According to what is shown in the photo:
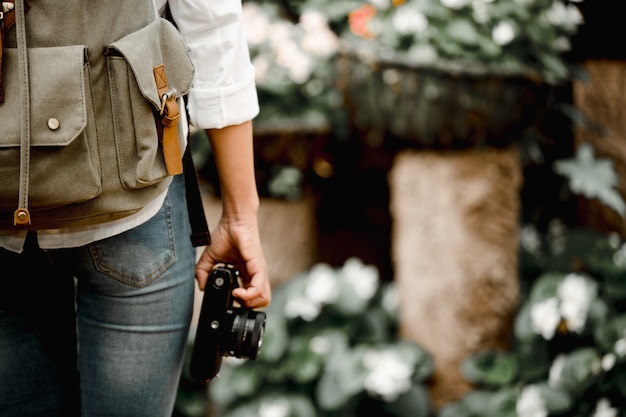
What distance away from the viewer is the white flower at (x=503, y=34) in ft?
7.20

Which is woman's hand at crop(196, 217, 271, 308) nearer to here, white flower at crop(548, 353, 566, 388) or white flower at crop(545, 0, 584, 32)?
white flower at crop(548, 353, 566, 388)

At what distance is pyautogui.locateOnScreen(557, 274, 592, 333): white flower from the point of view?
215 centimetres

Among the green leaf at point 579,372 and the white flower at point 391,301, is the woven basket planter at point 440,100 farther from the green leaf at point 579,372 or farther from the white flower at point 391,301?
the green leaf at point 579,372

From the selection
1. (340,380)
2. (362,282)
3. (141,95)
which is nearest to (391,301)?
(362,282)

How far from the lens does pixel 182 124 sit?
0.94m

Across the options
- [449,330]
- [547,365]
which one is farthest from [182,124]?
[547,365]

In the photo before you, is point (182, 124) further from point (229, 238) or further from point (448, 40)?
point (448, 40)

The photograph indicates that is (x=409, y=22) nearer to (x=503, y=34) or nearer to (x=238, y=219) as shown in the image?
(x=503, y=34)

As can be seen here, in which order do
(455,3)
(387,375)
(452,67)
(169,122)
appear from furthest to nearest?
1. (455,3)
2. (387,375)
3. (452,67)
4. (169,122)

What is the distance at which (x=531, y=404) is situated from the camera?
2.06 m

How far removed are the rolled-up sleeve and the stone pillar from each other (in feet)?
4.16

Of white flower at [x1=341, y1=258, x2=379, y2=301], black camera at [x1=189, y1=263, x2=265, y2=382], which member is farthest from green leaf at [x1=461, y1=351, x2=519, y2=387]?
black camera at [x1=189, y1=263, x2=265, y2=382]

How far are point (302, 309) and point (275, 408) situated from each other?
0.31 metres

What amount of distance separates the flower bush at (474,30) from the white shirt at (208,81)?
118 centimetres
